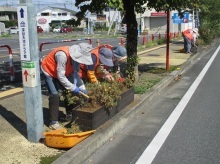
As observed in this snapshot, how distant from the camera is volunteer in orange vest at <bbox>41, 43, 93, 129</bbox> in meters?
4.59

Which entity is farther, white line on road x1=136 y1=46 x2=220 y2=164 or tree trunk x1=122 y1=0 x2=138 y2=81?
tree trunk x1=122 y1=0 x2=138 y2=81

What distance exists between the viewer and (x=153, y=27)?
6288cm

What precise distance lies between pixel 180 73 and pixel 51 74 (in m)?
7.32

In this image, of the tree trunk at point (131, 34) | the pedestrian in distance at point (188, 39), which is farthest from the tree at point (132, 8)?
the pedestrian in distance at point (188, 39)

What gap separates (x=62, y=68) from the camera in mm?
4578

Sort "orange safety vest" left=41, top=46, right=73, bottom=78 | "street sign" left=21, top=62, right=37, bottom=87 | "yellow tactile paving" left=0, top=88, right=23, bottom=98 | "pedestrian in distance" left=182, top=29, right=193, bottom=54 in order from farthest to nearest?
"pedestrian in distance" left=182, top=29, right=193, bottom=54
"yellow tactile paving" left=0, top=88, right=23, bottom=98
"orange safety vest" left=41, top=46, right=73, bottom=78
"street sign" left=21, top=62, right=37, bottom=87

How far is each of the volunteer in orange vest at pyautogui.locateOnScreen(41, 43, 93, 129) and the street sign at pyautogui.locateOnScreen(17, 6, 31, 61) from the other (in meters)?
0.53

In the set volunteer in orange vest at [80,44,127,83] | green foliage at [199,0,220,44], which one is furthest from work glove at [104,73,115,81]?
green foliage at [199,0,220,44]

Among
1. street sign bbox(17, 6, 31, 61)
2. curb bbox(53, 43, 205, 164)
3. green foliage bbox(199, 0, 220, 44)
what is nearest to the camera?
curb bbox(53, 43, 205, 164)

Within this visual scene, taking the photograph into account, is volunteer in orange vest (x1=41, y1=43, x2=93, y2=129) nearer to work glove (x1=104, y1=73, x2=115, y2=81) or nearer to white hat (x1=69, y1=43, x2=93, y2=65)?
white hat (x1=69, y1=43, x2=93, y2=65)

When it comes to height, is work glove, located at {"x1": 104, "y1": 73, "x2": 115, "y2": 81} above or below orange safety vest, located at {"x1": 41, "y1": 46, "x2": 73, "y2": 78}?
below

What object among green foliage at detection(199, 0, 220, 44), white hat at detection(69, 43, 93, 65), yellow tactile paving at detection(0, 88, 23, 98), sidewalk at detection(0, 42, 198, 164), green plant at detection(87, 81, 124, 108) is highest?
green foliage at detection(199, 0, 220, 44)

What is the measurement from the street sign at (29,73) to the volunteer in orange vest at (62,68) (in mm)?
460

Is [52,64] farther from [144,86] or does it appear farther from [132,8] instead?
[132,8]
